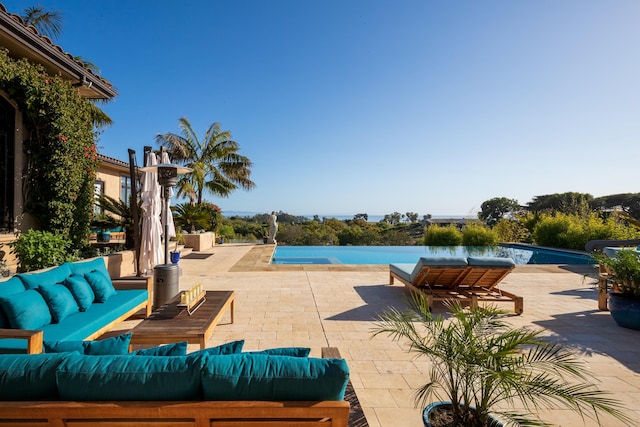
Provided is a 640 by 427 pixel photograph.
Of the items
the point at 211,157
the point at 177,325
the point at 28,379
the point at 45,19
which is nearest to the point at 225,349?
the point at 28,379

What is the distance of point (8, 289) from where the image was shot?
296 cm

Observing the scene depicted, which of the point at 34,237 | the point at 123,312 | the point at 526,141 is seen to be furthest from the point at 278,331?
the point at 526,141

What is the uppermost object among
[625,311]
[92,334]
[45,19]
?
[45,19]

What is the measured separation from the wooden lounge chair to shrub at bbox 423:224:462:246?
465 inches

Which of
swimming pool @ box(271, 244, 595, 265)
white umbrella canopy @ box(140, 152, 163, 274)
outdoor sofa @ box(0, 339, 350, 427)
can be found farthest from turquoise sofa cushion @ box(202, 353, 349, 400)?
swimming pool @ box(271, 244, 595, 265)

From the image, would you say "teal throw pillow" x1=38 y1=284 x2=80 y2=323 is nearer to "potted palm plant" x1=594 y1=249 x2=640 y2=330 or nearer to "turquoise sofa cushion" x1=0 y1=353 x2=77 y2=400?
"turquoise sofa cushion" x1=0 y1=353 x2=77 y2=400

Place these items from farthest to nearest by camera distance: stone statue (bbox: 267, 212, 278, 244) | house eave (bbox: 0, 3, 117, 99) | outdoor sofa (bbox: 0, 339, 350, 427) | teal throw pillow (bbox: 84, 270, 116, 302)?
stone statue (bbox: 267, 212, 278, 244)
house eave (bbox: 0, 3, 117, 99)
teal throw pillow (bbox: 84, 270, 116, 302)
outdoor sofa (bbox: 0, 339, 350, 427)

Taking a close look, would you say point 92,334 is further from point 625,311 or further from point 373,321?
point 625,311

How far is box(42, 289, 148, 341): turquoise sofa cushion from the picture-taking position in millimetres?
2867

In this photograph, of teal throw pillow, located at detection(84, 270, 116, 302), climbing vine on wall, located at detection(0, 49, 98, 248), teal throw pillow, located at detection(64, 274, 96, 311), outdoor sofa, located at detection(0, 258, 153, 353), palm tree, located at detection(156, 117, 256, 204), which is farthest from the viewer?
palm tree, located at detection(156, 117, 256, 204)

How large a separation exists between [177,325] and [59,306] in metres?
1.26

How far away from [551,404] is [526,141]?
688 inches

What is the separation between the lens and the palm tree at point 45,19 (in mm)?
12703

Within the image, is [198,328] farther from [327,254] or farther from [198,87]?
[198,87]
